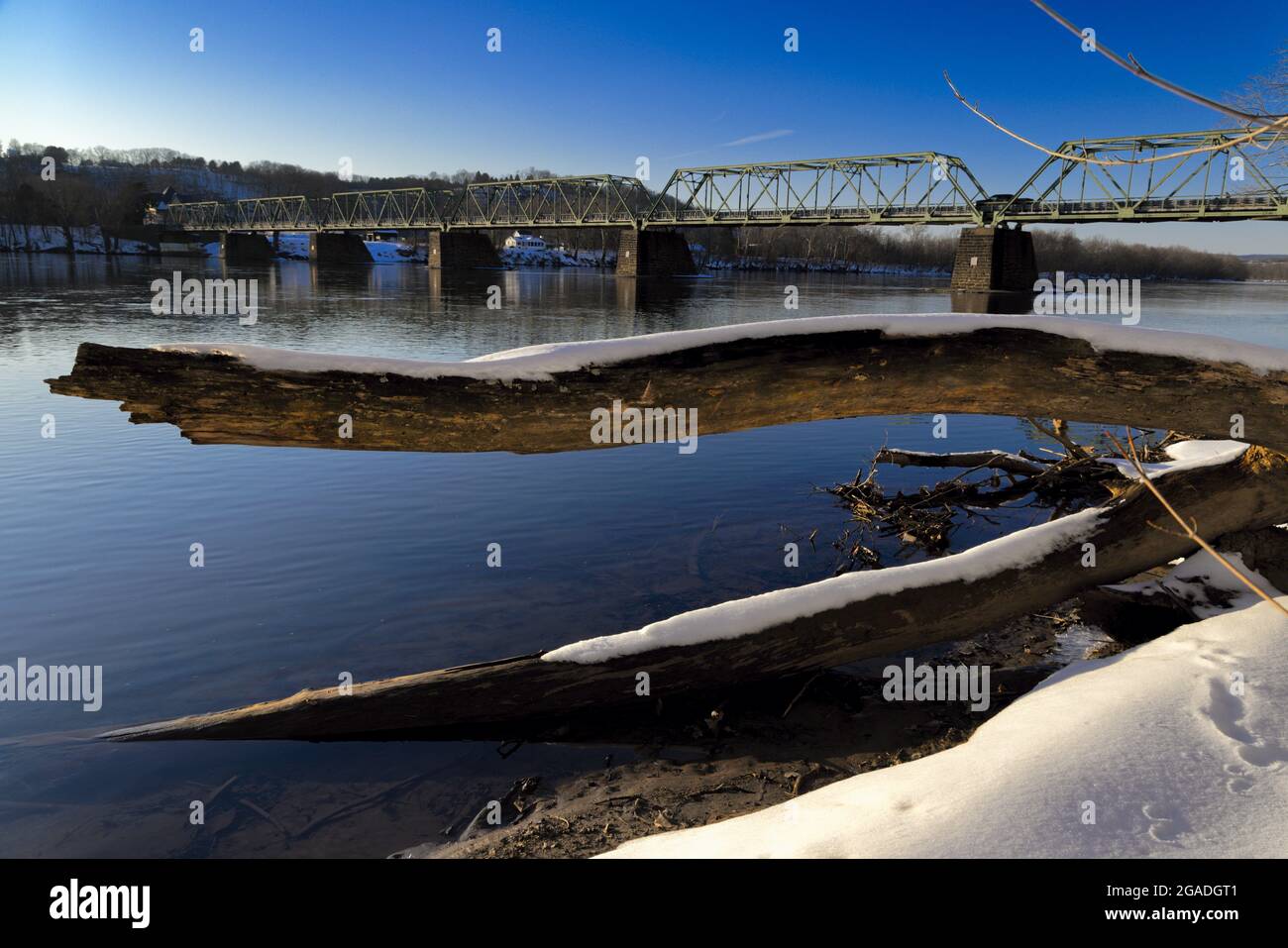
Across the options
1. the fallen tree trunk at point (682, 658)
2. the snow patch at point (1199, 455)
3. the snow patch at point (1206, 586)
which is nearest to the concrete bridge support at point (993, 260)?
the snow patch at point (1199, 455)

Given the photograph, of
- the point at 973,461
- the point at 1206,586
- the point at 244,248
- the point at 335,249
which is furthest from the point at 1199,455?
the point at 244,248

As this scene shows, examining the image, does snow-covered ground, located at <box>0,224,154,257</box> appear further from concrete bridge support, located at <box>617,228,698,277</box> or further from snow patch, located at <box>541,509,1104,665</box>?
snow patch, located at <box>541,509,1104,665</box>

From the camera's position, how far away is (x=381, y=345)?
84.8ft

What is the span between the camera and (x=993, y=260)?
226ft

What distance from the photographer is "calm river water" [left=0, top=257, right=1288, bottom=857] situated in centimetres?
477

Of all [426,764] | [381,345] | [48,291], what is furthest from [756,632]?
[48,291]

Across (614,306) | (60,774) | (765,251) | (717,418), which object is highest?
→ (765,251)

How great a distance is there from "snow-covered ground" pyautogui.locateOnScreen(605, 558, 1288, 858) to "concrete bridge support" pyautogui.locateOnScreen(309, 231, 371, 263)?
129 m

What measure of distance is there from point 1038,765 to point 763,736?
81.0 inches

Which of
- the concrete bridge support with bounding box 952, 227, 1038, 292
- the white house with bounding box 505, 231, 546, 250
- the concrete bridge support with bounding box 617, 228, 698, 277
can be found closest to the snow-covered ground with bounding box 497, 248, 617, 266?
the white house with bounding box 505, 231, 546, 250

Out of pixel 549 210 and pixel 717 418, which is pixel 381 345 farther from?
pixel 549 210

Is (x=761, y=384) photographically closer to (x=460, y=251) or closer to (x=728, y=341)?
(x=728, y=341)

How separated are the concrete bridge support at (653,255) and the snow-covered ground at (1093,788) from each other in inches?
3648

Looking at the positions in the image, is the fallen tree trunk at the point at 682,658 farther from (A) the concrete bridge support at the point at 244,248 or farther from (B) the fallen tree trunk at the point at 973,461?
(A) the concrete bridge support at the point at 244,248
